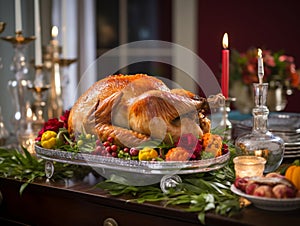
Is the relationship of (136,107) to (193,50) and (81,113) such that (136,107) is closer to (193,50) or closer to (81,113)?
(81,113)

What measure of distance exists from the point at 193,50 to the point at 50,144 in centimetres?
361

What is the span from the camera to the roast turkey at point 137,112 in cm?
124

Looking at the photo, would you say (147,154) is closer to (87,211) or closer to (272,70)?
(87,211)

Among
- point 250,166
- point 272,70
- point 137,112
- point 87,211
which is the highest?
point 272,70

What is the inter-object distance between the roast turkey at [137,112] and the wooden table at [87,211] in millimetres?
144

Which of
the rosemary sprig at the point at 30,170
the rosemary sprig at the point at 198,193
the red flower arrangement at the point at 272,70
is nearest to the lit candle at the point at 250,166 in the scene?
the rosemary sprig at the point at 198,193

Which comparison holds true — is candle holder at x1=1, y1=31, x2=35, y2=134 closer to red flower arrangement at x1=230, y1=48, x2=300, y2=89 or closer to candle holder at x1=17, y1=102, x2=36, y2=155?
candle holder at x1=17, y1=102, x2=36, y2=155

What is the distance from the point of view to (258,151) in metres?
1.30

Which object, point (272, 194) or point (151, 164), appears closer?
point (272, 194)

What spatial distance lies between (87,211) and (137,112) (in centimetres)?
26

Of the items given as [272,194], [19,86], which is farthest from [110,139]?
[19,86]

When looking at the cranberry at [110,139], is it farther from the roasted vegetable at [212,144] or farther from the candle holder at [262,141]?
the candle holder at [262,141]

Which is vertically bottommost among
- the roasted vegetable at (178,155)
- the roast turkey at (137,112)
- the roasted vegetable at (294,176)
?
the roasted vegetable at (294,176)

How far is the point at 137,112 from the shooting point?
1.24 m
